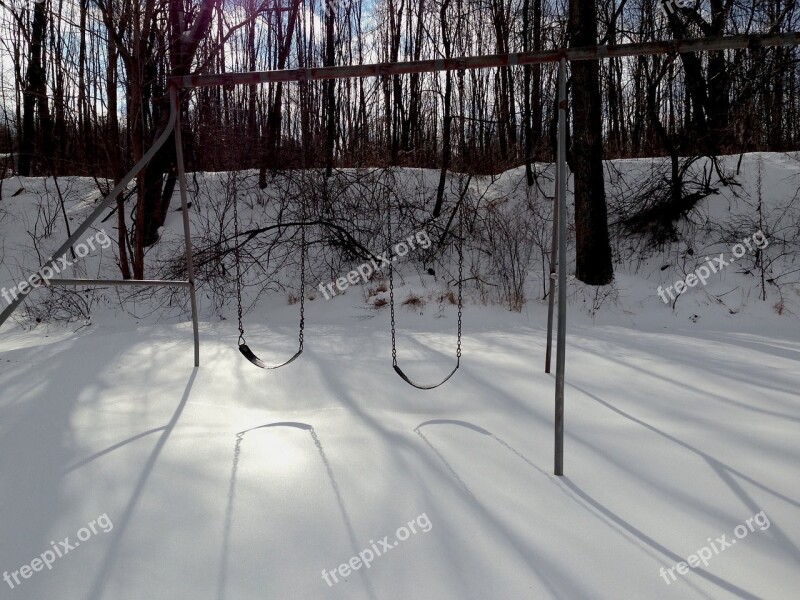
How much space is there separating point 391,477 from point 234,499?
0.61 m

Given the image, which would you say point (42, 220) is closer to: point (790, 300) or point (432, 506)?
point (432, 506)

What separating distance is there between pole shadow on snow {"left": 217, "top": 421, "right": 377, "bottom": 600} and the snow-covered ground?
0.01 meters

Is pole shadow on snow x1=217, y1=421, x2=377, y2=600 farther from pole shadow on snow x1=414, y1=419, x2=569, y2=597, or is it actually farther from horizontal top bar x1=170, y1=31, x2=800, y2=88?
horizontal top bar x1=170, y1=31, x2=800, y2=88

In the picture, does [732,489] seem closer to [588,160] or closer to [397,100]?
[588,160]

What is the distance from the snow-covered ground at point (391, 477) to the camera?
1.64 m

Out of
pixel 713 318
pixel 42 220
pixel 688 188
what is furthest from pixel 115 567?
pixel 42 220

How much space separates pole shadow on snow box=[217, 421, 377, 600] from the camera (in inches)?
63.2

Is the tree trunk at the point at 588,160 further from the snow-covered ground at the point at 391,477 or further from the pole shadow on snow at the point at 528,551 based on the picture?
the pole shadow on snow at the point at 528,551

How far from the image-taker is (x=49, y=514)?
74.8 inches

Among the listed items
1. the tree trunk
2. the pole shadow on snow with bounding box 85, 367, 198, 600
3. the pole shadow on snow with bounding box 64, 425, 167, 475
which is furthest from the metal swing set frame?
the tree trunk

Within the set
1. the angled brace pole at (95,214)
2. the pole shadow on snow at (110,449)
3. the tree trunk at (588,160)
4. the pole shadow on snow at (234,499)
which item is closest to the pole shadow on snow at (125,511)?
the pole shadow on snow at (110,449)

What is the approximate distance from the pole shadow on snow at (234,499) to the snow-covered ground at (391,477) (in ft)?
0.04

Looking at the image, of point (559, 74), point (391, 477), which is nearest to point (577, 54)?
point (559, 74)

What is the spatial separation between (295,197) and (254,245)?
0.89 metres
